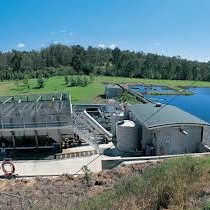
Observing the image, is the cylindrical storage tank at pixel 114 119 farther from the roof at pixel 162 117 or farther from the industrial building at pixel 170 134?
the industrial building at pixel 170 134

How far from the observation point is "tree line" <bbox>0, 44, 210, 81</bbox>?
10569 cm

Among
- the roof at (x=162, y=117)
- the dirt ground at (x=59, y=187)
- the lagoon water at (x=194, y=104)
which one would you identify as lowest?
the lagoon water at (x=194, y=104)

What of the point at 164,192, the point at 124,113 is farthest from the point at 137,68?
the point at 164,192

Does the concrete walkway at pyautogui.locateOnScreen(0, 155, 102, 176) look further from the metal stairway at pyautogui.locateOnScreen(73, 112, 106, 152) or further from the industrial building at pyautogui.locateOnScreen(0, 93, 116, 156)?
the industrial building at pyautogui.locateOnScreen(0, 93, 116, 156)

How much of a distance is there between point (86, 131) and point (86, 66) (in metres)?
86.7

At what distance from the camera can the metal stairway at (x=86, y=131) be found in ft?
81.0

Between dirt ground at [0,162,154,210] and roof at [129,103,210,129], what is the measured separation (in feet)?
14.0

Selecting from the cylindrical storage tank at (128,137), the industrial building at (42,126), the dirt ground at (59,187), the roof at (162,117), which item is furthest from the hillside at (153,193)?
the industrial building at (42,126)

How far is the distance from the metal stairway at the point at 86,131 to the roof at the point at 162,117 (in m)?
3.15

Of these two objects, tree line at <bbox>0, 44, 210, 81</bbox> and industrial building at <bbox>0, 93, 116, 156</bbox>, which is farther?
tree line at <bbox>0, 44, 210, 81</bbox>

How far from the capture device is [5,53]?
144250 mm

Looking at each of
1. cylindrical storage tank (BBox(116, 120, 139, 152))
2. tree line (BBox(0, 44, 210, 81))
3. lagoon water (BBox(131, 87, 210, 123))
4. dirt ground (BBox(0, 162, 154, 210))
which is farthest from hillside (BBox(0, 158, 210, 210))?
tree line (BBox(0, 44, 210, 81))

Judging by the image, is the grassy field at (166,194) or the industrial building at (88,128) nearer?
the grassy field at (166,194)

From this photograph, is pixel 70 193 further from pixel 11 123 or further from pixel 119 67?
pixel 119 67
